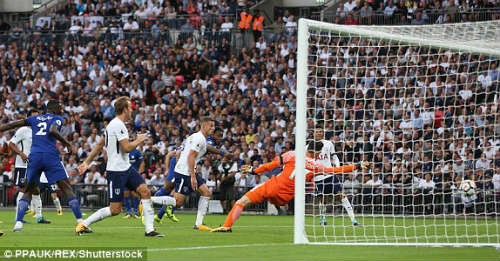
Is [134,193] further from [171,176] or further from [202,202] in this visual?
[202,202]

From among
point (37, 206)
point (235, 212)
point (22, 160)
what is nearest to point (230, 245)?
point (235, 212)

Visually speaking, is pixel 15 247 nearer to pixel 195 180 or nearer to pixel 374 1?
pixel 195 180

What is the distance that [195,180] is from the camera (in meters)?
14.8

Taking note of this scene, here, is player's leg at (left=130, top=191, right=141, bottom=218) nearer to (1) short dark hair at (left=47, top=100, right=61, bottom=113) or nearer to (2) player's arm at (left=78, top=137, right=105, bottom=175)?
(1) short dark hair at (left=47, top=100, right=61, bottom=113)

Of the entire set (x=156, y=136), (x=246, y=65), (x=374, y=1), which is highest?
(x=374, y=1)

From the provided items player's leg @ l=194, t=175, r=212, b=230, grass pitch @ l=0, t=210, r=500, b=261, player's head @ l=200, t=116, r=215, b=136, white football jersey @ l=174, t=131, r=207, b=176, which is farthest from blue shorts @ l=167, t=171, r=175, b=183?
player's head @ l=200, t=116, r=215, b=136

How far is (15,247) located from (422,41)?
6.63 m

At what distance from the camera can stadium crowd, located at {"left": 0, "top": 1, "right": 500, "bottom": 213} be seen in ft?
57.4

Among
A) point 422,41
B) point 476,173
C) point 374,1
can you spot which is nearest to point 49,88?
point 374,1

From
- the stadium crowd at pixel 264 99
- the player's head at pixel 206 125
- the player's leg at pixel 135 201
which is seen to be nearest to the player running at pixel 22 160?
the stadium crowd at pixel 264 99

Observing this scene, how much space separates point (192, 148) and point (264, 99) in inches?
516

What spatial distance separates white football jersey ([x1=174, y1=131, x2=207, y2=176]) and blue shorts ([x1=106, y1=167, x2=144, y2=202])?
229cm

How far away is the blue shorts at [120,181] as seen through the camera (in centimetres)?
1258

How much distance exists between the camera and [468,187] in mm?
17281
